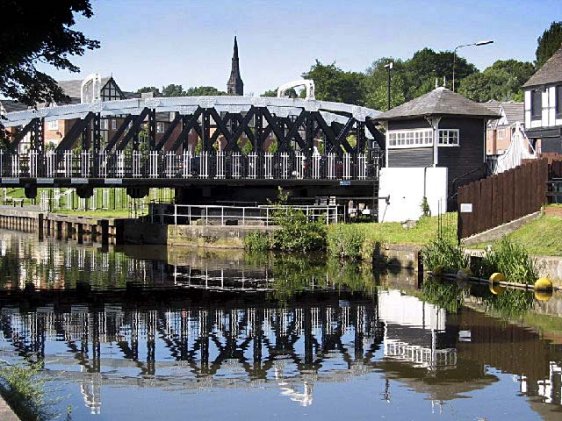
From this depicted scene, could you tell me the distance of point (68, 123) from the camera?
123 meters

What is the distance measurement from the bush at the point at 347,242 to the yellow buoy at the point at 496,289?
11238mm

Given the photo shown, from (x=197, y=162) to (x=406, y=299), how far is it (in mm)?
27064

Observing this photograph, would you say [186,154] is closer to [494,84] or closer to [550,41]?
[550,41]

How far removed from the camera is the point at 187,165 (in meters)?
59.8

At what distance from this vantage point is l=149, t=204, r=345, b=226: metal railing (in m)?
55.6

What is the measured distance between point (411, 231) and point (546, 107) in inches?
665

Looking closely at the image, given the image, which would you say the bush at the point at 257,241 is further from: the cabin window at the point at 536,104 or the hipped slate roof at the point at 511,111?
the hipped slate roof at the point at 511,111

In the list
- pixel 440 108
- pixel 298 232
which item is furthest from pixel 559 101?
pixel 298 232

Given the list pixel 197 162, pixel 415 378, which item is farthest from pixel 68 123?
pixel 415 378

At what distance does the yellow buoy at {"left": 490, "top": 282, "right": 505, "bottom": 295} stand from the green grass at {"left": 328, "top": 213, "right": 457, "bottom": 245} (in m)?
6.81

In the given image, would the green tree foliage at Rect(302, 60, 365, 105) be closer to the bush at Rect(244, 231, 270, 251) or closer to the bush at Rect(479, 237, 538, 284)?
the bush at Rect(244, 231, 270, 251)

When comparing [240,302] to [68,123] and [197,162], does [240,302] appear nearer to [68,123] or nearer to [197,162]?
[197,162]

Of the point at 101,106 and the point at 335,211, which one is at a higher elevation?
the point at 101,106

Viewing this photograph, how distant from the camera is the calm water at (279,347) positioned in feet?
66.1
